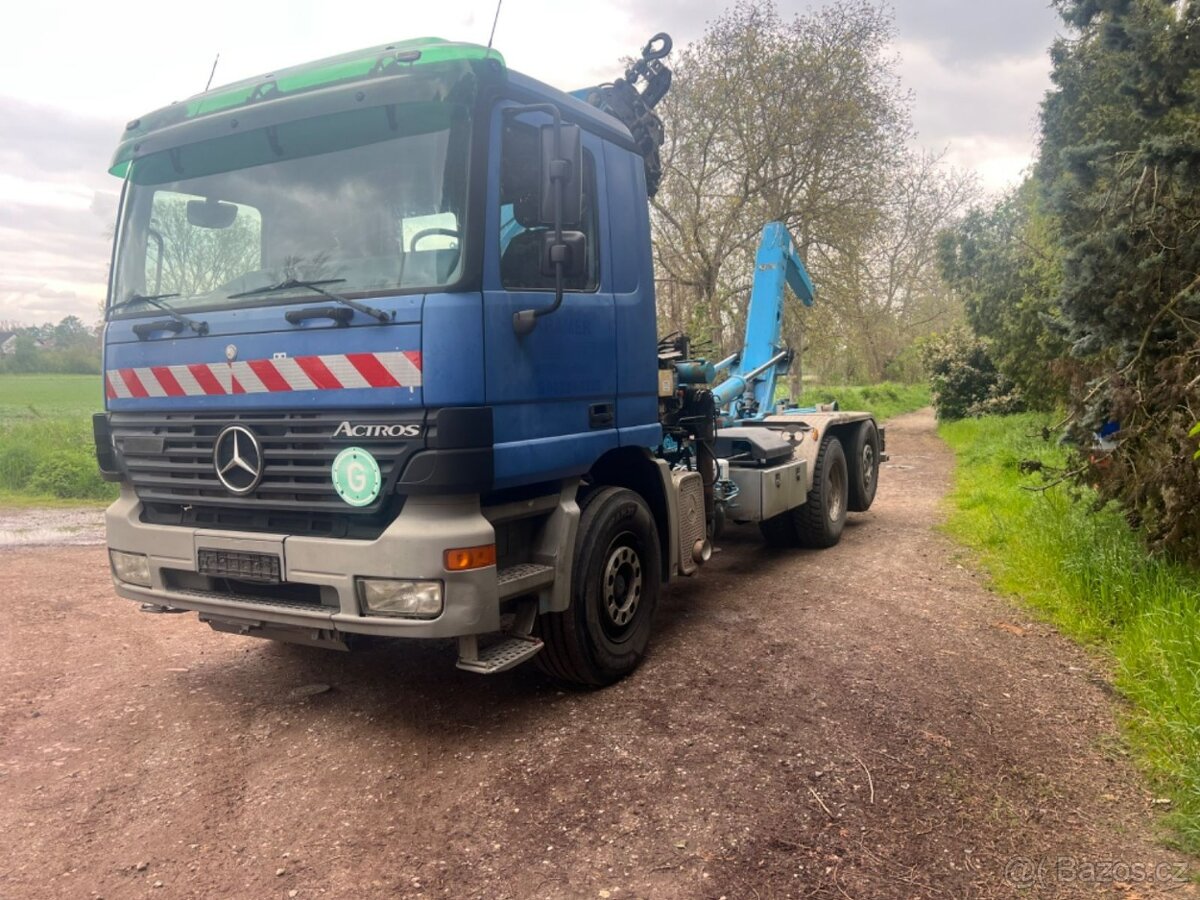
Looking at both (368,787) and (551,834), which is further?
(368,787)

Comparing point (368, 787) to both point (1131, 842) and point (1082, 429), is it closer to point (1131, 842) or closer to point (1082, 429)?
point (1131, 842)

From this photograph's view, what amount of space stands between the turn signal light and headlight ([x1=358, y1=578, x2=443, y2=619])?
0.10m

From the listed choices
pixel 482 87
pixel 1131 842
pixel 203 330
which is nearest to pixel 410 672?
pixel 203 330

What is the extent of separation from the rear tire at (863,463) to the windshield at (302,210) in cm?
619

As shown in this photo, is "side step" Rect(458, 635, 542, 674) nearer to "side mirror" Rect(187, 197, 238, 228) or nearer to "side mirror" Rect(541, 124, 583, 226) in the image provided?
"side mirror" Rect(541, 124, 583, 226)

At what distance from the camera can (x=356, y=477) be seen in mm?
3432

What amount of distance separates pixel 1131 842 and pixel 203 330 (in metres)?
4.23

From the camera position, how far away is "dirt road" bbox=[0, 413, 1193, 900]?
278 cm

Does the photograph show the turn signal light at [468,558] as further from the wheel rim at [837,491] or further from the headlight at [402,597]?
the wheel rim at [837,491]

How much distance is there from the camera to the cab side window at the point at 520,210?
3594 mm

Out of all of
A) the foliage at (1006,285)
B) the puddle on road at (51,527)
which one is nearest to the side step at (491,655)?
the puddle on road at (51,527)

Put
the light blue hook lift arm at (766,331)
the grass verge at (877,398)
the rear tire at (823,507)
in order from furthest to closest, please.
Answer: the grass verge at (877,398) < the light blue hook lift arm at (766,331) < the rear tire at (823,507)

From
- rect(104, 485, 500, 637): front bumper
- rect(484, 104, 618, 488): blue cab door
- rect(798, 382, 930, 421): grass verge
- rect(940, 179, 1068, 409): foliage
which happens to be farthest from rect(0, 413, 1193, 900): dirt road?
rect(798, 382, 930, 421): grass verge

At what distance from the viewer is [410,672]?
4.61 metres
